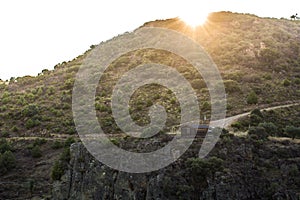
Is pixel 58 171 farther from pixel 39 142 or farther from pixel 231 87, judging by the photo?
pixel 231 87

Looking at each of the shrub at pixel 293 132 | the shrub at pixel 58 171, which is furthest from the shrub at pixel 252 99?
the shrub at pixel 58 171

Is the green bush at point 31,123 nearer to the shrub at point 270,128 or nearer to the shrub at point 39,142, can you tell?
the shrub at point 39,142

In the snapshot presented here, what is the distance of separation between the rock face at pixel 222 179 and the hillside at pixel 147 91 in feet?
3.39

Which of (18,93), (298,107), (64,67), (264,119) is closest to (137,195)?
(264,119)

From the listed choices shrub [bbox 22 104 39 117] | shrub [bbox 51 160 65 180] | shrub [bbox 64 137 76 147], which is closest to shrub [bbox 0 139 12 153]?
shrub [bbox 64 137 76 147]

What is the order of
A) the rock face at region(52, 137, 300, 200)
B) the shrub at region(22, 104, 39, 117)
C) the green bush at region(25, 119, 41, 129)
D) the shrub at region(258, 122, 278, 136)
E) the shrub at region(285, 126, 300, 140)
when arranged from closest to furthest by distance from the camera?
the rock face at region(52, 137, 300, 200) → the shrub at region(285, 126, 300, 140) → the shrub at region(258, 122, 278, 136) → the green bush at region(25, 119, 41, 129) → the shrub at region(22, 104, 39, 117)

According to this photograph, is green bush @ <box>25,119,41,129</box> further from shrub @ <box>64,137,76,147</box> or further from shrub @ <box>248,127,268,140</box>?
shrub @ <box>248,127,268,140</box>

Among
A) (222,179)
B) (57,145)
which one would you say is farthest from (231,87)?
(222,179)

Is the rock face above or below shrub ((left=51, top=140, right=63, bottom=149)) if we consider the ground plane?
below

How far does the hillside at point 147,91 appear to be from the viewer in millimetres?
61250

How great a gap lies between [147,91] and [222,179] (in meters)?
36.7

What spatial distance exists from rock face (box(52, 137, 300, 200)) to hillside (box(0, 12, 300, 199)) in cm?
103

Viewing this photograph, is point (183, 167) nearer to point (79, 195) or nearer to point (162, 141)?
point (162, 141)

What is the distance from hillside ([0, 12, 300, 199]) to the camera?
2411 inches
